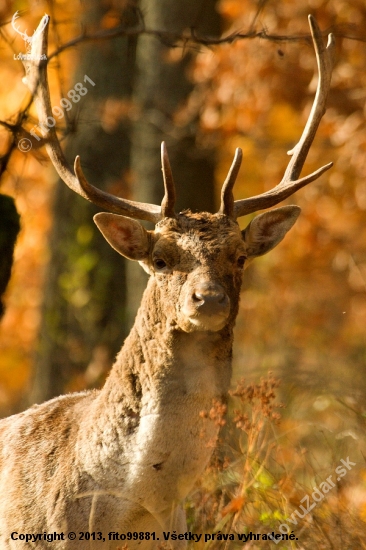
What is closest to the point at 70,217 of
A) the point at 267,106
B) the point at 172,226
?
the point at 267,106

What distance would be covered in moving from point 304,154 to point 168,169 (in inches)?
42.1

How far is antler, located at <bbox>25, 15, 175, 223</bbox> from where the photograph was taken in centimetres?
498

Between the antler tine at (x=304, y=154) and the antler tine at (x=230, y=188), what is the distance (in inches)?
4.7

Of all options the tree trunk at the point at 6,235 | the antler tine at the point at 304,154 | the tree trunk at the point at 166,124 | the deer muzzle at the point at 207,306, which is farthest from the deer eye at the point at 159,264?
the tree trunk at the point at 166,124

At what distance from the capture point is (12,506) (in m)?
4.82

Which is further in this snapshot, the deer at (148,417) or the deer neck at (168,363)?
the deer neck at (168,363)

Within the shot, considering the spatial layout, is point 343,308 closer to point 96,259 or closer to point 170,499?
point 96,259

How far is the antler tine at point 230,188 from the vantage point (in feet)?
16.2

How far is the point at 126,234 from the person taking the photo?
5129 millimetres

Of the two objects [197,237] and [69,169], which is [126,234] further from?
[69,169]

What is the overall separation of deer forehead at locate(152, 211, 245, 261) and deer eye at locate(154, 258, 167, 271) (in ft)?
0.12

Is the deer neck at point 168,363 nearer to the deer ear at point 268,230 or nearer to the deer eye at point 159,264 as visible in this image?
the deer eye at point 159,264

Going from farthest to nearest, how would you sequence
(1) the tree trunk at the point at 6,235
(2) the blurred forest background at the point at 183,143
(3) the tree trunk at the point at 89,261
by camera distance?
(3) the tree trunk at the point at 89,261 < (2) the blurred forest background at the point at 183,143 < (1) the tree trunk at the point at 6,235

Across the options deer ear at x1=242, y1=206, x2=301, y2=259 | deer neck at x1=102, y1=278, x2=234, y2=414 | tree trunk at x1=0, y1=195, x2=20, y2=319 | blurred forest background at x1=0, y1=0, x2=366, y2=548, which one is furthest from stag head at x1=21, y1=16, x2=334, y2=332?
blurred forest background at x1=0, y1=0, x2=366, y2=548
